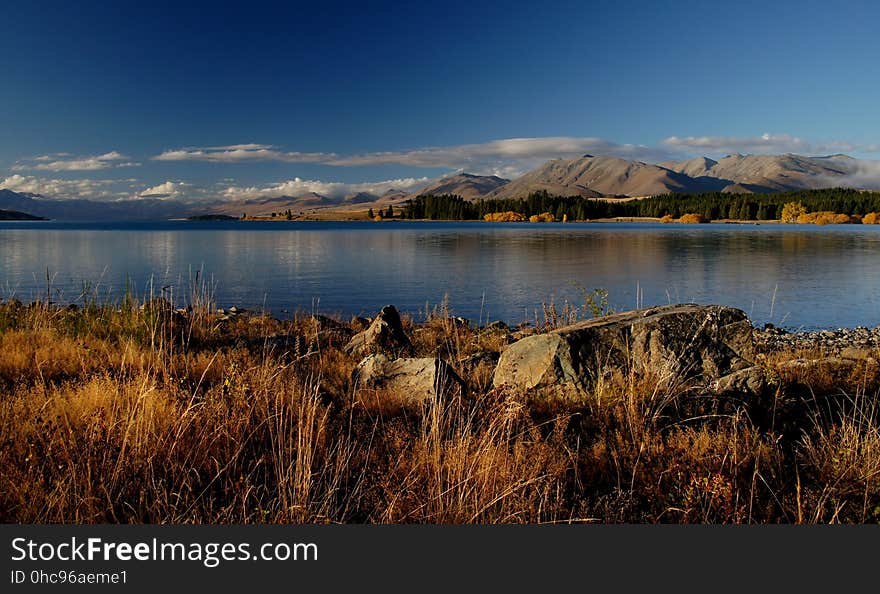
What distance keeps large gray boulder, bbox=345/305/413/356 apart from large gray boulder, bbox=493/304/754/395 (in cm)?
378

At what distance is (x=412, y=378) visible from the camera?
7.08 m

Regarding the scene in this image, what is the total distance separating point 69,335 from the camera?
10.1 m

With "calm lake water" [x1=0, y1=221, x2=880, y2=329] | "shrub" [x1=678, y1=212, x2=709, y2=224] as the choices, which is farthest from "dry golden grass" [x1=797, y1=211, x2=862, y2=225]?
"calm lake water" [x1=0, y1=221, x2=880, y2=329]

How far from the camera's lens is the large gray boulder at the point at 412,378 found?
21.9 ft

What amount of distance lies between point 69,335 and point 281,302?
15.2 meters

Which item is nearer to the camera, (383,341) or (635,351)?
(635,351)

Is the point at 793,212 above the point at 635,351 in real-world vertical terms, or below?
above

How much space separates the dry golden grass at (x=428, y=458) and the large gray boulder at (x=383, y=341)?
350 cm

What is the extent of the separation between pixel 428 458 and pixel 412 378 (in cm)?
246

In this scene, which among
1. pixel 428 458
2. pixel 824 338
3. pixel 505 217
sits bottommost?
pixel 824 338

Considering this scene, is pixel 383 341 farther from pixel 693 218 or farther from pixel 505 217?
pixel 505 217

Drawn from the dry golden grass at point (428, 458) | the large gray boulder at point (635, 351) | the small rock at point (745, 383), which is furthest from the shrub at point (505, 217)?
the dry golden grass at point (428, 458)

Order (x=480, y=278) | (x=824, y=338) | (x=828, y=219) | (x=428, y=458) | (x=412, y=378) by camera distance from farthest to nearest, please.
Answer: (x=828, y=219), (x=480, y=278), (x=824, y=338), (x=412, y=378), (x=428, y=458)

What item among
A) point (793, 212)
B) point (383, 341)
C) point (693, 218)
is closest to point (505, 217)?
point (693, 218)
